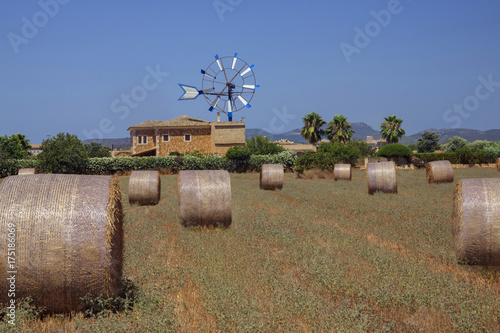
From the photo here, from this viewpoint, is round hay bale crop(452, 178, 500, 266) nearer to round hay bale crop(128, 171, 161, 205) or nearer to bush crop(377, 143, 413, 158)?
round hay bale crop(128, 171, 161, 205)

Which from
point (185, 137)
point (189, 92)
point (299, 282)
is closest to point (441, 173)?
point (299, 282)

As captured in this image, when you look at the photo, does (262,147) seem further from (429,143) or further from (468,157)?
(429,143)

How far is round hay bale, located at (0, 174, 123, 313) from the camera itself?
498 cm

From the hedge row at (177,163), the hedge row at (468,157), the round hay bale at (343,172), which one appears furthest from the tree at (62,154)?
the hedge row at (468,157)

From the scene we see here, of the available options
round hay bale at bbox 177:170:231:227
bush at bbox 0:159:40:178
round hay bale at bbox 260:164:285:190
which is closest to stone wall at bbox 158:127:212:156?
bush at bbox 0:159:40:178

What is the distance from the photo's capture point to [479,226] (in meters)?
7.49

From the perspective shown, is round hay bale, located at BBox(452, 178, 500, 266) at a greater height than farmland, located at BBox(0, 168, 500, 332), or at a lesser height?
greater

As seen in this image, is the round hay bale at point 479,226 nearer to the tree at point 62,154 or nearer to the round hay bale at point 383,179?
the round hay bale at point 383,179

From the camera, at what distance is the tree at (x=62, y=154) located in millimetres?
34969

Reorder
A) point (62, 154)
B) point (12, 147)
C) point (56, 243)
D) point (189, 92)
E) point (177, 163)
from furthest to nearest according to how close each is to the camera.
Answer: point (189, 92) → point (12, 147) → point (177, 163) → point (62, 154) → point (56, 243)

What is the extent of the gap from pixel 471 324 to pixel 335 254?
3320 mm

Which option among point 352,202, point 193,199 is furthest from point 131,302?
point 352,202

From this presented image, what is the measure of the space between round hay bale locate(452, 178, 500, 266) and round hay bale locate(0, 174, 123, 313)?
6.32m

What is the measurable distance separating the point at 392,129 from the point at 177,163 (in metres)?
42.6
